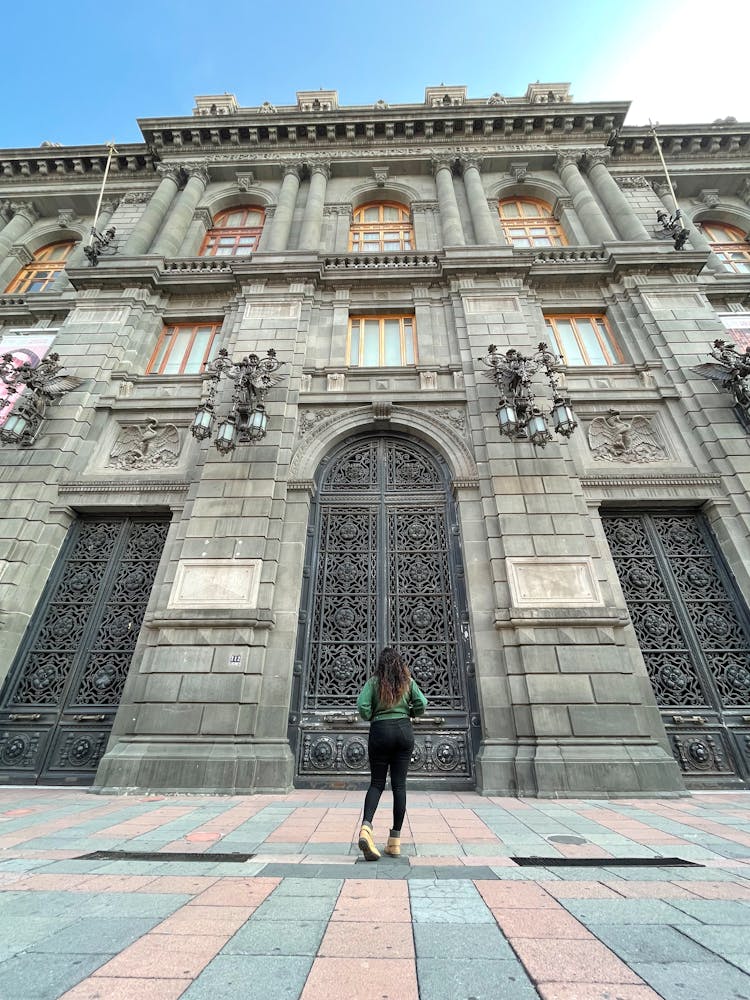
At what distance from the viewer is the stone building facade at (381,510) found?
25.5ft

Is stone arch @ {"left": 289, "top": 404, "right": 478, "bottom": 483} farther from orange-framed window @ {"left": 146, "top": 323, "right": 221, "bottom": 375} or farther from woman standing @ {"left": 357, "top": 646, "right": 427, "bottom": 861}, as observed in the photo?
woman standing @ {"left": 357, "top": 646, "right": 427, "bottom": 861}

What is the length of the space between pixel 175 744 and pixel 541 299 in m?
14.2

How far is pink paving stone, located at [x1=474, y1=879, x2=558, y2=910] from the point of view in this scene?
2.83 m

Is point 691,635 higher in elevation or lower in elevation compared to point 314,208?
lower

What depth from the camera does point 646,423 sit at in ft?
36.3

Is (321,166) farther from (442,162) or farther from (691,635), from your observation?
(691,635)

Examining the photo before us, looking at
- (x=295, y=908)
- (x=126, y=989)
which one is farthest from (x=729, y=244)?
(x=126, y=989)

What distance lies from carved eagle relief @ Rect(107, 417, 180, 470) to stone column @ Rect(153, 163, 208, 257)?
6751mm

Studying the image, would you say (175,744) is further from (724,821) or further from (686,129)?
(686,129)

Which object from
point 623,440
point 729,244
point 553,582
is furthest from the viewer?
point 729,244

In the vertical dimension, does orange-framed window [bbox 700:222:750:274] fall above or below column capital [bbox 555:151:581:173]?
below

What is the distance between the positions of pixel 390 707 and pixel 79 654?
7.58 meters

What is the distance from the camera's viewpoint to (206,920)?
260 cm

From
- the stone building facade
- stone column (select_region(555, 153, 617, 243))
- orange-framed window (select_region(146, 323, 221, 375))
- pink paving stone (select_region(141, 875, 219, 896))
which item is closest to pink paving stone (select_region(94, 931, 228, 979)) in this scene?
pink paving stone (select_region(141, 875, 219, 896))
